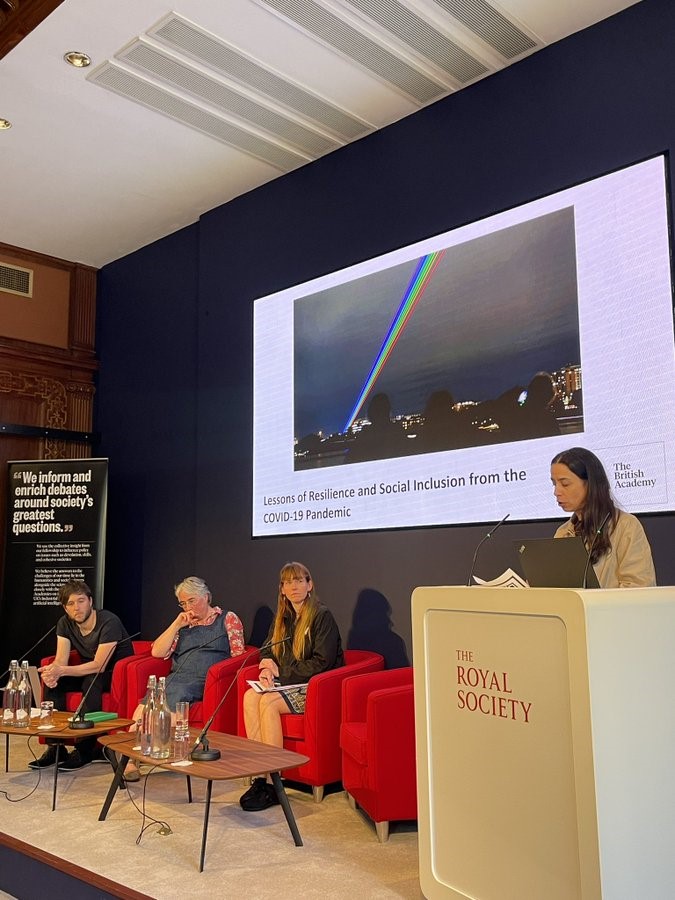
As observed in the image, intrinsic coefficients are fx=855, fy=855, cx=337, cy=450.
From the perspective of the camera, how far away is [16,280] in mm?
6543

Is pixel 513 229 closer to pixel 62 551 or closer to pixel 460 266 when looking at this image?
pixel 460 266

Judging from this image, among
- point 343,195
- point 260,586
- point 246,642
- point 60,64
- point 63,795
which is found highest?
point 60,64

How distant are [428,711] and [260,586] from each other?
292cm

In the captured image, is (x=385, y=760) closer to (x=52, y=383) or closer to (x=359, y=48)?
(x=359, y=48)

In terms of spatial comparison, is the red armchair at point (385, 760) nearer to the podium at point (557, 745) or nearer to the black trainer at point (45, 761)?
the podium at point (557, 745)

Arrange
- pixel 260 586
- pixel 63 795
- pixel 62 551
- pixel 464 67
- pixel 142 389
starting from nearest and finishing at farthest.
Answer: pixel 63 795, pixel 464 67, pixel 260 586, pixel 62 551, pixel 142 389

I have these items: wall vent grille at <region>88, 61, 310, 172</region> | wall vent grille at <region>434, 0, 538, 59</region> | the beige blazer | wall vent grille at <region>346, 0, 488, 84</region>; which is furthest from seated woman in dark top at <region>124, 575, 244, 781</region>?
wall vent grille at <region>434, 0, 538, 59</region>

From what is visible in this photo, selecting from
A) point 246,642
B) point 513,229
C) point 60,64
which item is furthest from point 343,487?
point 60,64

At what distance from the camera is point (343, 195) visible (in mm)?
5020

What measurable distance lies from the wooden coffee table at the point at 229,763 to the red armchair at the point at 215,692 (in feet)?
2.39

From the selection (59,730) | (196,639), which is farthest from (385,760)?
(196,639)

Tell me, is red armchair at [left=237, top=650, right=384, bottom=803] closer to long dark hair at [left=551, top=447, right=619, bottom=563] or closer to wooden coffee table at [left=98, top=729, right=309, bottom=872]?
wooden coffee table at [left=98, top=729, right=309, bottom=872]

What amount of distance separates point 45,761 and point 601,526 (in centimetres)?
326

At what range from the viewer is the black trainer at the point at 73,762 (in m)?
4.45
